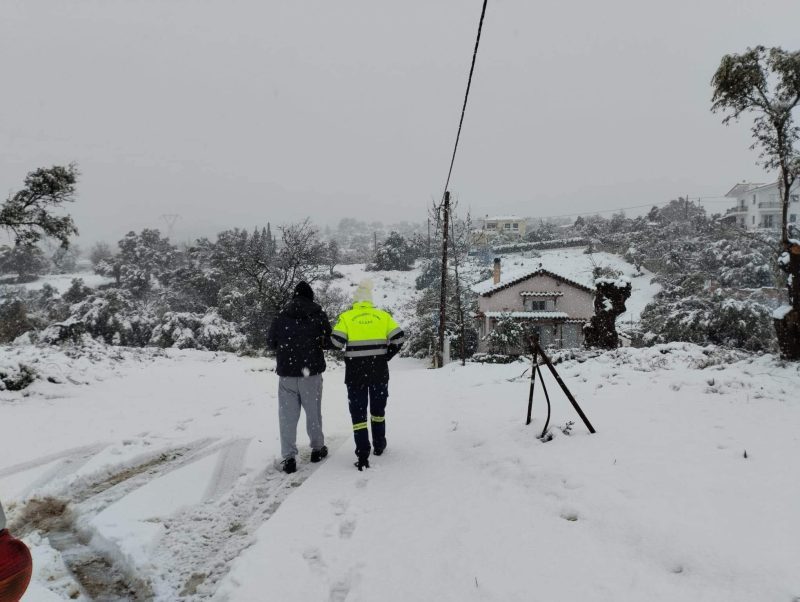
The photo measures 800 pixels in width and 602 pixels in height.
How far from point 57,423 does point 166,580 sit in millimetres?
5604

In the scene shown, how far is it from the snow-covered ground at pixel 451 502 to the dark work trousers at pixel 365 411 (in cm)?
30

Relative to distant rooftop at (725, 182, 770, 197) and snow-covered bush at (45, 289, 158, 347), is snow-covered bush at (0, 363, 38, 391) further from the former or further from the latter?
distant rooftop at (725, 182, 770, 197)

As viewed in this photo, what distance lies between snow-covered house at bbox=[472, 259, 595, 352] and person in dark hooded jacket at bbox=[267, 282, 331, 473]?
105ft

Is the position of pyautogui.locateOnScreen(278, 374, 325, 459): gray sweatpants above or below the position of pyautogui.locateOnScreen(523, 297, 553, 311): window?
above

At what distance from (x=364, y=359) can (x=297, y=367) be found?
2.45ft

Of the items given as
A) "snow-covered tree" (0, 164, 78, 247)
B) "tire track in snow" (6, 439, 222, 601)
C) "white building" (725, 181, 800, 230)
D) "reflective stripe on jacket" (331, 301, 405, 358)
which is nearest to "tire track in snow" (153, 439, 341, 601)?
"tire track in snow" (6, 439, 222, 601)

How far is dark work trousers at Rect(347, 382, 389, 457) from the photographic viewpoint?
5105 millimetres

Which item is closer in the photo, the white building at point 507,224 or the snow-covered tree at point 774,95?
the snow-covered tree at point 774,95

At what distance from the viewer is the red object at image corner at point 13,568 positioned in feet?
4.87

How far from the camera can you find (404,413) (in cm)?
795

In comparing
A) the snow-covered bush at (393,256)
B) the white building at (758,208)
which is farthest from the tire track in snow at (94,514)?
the white building at (758,208)

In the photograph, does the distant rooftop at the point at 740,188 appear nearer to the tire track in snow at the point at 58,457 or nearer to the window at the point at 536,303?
the window at the point at 536,303

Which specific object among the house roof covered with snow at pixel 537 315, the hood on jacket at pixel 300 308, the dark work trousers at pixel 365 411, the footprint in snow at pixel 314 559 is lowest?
the house roof covered with snow at pixel 537 315

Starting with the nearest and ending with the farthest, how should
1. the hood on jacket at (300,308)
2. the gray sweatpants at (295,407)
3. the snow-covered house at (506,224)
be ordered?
the gray sweatpants at (295,407) → the hood on jacket at (300,308) → the snow-covered house at (506,224)
